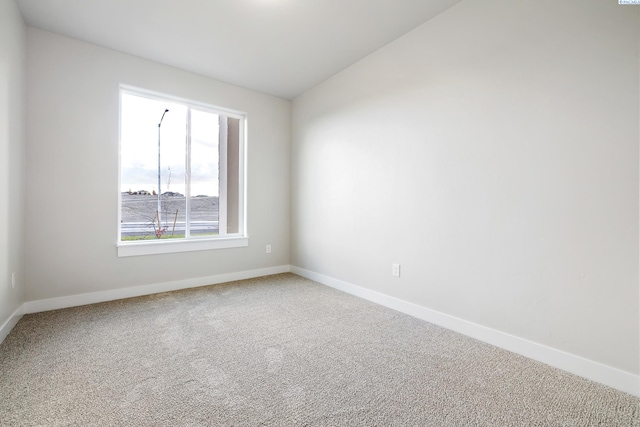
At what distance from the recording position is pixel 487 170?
2.11 metres

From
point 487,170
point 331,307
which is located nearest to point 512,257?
point 487,170

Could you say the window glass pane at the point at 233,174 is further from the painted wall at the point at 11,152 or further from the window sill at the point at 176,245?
the painted wall at the point at 11,152

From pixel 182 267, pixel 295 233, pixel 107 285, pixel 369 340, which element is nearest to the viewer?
pixel 369 340

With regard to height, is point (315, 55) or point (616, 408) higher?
point (315, 55)

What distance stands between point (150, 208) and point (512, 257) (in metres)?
3.66

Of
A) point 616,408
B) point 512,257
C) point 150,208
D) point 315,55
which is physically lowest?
point 616,408

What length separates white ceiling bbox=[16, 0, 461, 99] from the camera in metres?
2.28

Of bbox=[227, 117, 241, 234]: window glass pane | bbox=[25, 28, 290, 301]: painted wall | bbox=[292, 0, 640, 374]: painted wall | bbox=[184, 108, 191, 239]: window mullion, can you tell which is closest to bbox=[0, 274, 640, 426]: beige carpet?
bbox=[292, 0, 640, 374]: painted wall

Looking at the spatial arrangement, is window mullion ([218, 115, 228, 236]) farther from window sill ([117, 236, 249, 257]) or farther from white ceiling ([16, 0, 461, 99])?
Result: white ceiling ([16, 0, 461, 99])

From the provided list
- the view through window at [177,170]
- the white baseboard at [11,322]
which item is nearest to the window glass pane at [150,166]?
the view through window at [177,170]

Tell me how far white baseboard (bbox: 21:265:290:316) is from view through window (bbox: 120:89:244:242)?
0.53 m

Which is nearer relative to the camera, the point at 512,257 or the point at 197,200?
the point at 512,257

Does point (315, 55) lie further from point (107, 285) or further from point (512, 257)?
point (107, 285)

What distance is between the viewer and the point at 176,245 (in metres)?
3.33
